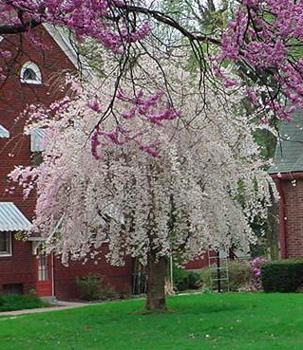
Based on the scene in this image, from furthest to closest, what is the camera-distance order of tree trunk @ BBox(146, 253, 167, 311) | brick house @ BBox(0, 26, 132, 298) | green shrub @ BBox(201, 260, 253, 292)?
green shrub @ BBox(201, 260, 253, 292)
brick house @ BBox(0, 26, 132, 298)
tree trunk @ BBox(146, 253, 167, 311)

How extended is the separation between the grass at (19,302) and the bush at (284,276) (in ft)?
23.0

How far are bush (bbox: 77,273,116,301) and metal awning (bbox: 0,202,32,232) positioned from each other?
9.88 ft

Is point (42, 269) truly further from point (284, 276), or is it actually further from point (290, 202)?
point (284, 276)

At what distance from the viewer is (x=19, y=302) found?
25.7 meters

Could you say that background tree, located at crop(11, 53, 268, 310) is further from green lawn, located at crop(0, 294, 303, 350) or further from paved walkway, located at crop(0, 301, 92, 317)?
paved walkway, located at crop(0, 301, 92, 317)

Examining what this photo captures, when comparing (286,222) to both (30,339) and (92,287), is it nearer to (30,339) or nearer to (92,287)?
(92,287)

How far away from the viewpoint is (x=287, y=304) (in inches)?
754

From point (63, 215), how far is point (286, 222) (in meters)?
8.93

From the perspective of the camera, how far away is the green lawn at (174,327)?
547 inches

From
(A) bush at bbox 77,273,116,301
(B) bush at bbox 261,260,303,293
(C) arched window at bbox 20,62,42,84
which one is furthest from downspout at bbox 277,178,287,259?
(C) arched window at bbox 20,62,42,84

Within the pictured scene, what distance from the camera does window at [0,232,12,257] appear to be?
27.0 meters

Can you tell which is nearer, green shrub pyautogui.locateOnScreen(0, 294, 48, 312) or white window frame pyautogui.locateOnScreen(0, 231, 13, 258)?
green shrub pyautogui.locateOnScreen(0, 294, 48, 312)

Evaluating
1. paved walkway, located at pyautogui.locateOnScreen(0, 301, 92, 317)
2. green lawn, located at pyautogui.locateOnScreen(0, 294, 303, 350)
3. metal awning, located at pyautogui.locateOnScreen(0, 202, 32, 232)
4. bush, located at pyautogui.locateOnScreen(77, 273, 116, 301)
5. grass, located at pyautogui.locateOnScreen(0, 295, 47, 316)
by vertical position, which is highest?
metal awning, located at pyautogui.locateOnScreen(0, 202, 32, 232)

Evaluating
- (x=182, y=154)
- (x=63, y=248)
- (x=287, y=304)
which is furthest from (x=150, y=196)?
(x=287, y=304)
